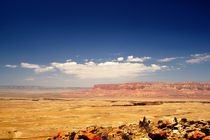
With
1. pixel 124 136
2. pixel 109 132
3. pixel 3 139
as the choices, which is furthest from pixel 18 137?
pixel 124 136

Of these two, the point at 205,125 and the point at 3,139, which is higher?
the point at 205,125

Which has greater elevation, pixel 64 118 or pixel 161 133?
pixel 161 133

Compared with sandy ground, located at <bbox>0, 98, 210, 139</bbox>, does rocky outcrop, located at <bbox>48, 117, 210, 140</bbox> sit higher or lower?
higher

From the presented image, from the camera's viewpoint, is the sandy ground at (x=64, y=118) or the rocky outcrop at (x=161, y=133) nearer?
the rocky outcrop at (x=161, y=133)

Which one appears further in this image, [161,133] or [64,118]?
[64,118]

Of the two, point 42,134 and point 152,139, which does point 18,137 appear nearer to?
point 42,134

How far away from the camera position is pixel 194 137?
18656mm

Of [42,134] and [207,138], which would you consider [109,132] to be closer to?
[207,138]

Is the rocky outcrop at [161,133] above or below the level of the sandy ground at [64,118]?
above

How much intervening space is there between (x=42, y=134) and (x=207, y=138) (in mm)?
29724

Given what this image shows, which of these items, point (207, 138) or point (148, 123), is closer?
point (207, 138)

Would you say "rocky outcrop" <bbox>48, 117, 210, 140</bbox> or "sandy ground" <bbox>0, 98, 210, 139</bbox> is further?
"sandy ground" <bbox>0, 98, 210, 139</bbox>

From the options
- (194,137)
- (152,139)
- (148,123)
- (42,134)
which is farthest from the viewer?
(42,134)

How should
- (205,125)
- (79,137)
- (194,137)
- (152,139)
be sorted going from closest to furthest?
(194,137)
(152,139)
(79,137)
(205,125)
